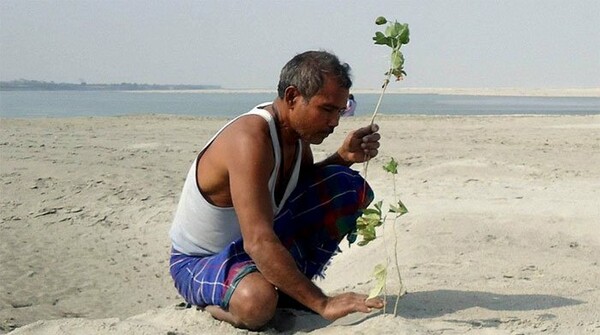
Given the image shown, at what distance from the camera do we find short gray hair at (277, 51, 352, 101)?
2922mm

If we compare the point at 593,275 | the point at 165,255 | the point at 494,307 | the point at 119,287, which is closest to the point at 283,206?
the point at 494,307

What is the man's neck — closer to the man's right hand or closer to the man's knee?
the man's knee

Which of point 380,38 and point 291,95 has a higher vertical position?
point 380,38

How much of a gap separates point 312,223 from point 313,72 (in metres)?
0.84

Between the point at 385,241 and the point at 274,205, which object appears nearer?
the point at 274,205

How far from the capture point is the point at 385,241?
4973mm

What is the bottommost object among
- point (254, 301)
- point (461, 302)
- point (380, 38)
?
point (461, 302)

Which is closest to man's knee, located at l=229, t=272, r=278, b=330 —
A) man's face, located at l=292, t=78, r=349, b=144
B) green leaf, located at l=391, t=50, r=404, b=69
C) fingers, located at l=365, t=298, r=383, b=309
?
fingers, located at l=365, t=298, r=383, b=309

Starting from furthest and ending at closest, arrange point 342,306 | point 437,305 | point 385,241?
1. point 385,241
2. point 437,305
3. point 342,306

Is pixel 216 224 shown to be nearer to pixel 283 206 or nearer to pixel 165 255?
pixel 283 206

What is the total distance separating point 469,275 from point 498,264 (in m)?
0.34

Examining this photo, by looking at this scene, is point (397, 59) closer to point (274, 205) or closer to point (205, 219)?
point (274, 205)

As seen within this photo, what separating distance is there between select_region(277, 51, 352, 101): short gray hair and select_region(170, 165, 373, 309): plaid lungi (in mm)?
620

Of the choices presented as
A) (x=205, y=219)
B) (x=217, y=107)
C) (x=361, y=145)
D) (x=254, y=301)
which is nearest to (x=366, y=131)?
(x=361, y=145)
